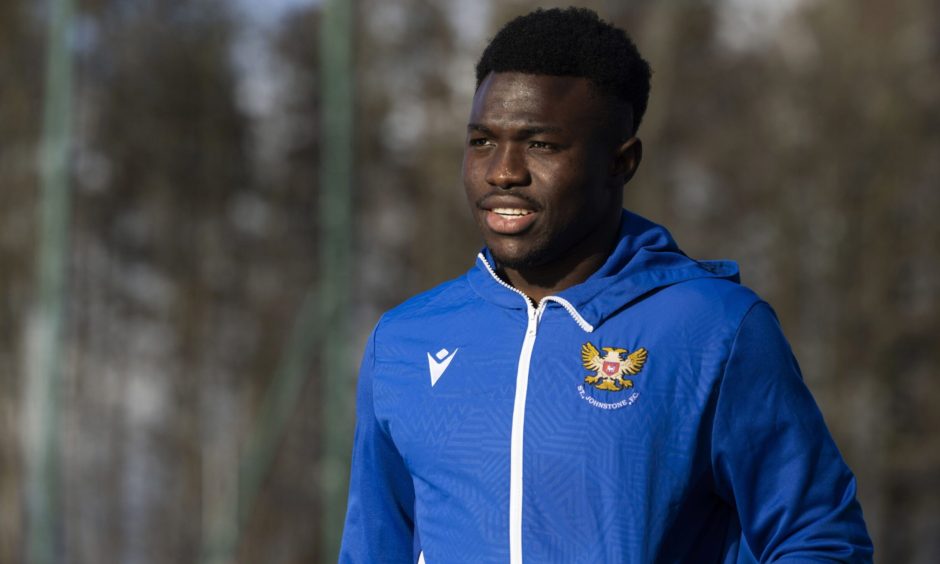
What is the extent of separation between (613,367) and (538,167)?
28cm

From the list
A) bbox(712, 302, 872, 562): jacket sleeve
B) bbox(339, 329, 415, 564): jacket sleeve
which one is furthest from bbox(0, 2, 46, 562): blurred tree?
bbox(712, 302, 872, 562): jacket sleeve

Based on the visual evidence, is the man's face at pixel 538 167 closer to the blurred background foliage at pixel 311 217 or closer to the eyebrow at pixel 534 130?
the eyebrow at pixel 534 130

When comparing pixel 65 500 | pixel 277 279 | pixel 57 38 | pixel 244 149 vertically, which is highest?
pixel 57 38

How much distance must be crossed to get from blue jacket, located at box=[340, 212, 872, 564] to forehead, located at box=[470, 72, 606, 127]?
0.60ft

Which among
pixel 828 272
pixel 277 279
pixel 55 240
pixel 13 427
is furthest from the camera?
pixel 828 272

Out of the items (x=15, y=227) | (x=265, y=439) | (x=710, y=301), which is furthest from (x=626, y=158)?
(x=15, y=227)

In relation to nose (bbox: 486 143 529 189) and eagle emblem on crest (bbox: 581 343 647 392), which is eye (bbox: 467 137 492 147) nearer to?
nose (bbox: 486 143 529 189)

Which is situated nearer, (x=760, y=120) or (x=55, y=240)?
(x=55, y=240)

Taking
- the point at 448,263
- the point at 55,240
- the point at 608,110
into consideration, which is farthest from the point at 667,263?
the point at 448,263

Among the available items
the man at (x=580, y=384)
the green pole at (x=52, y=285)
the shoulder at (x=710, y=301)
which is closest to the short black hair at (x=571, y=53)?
the man at (x=580, y=384)

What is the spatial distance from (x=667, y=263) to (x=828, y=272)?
27.7ft

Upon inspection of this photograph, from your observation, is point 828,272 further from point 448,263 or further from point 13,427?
point 13,427

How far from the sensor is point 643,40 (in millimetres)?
10039

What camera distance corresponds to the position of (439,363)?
2102 millimetres
